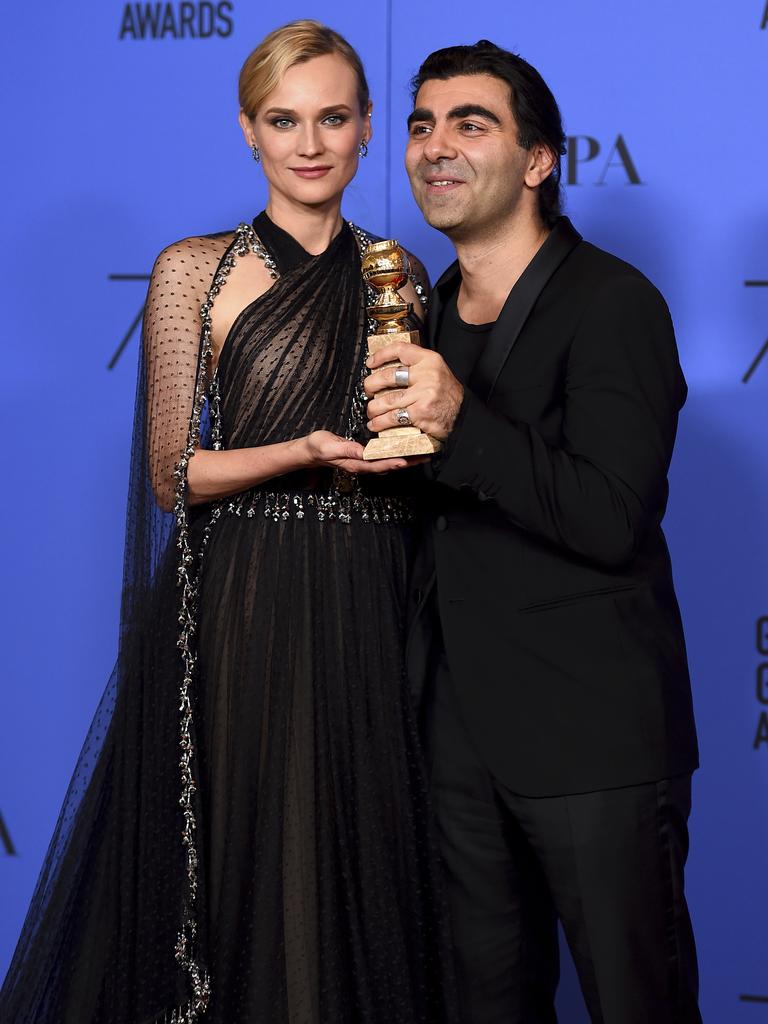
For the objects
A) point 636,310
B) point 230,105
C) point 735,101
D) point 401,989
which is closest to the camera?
point 636,310

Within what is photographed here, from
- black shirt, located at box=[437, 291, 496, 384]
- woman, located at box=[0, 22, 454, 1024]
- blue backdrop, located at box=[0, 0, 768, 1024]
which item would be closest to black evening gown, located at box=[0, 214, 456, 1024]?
woman, located at box=[0, 22, 454, 1024]

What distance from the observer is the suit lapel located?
69.0 inches

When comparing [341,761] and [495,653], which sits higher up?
[495,653]

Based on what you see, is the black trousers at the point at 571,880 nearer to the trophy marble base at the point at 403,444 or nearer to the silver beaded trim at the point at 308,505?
the silver beaded trim at the point at 308,505

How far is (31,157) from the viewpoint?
2928mm

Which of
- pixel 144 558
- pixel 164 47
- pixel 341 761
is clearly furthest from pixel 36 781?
pixel 164 47

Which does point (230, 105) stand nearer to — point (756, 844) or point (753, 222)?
point (753, 222)

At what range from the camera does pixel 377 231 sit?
2775 millimetres

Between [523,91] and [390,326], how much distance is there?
44 centimetres

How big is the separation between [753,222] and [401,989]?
1.59m

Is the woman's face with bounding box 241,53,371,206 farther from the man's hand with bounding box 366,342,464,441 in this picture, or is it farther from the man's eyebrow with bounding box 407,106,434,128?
the man's hand with bounding box 366,342,464,441

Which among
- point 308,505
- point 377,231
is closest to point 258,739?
point 308,505

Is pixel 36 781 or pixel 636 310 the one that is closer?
pixel 636 310

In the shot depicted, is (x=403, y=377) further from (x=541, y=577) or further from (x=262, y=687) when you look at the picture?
(x=262, y=687)
